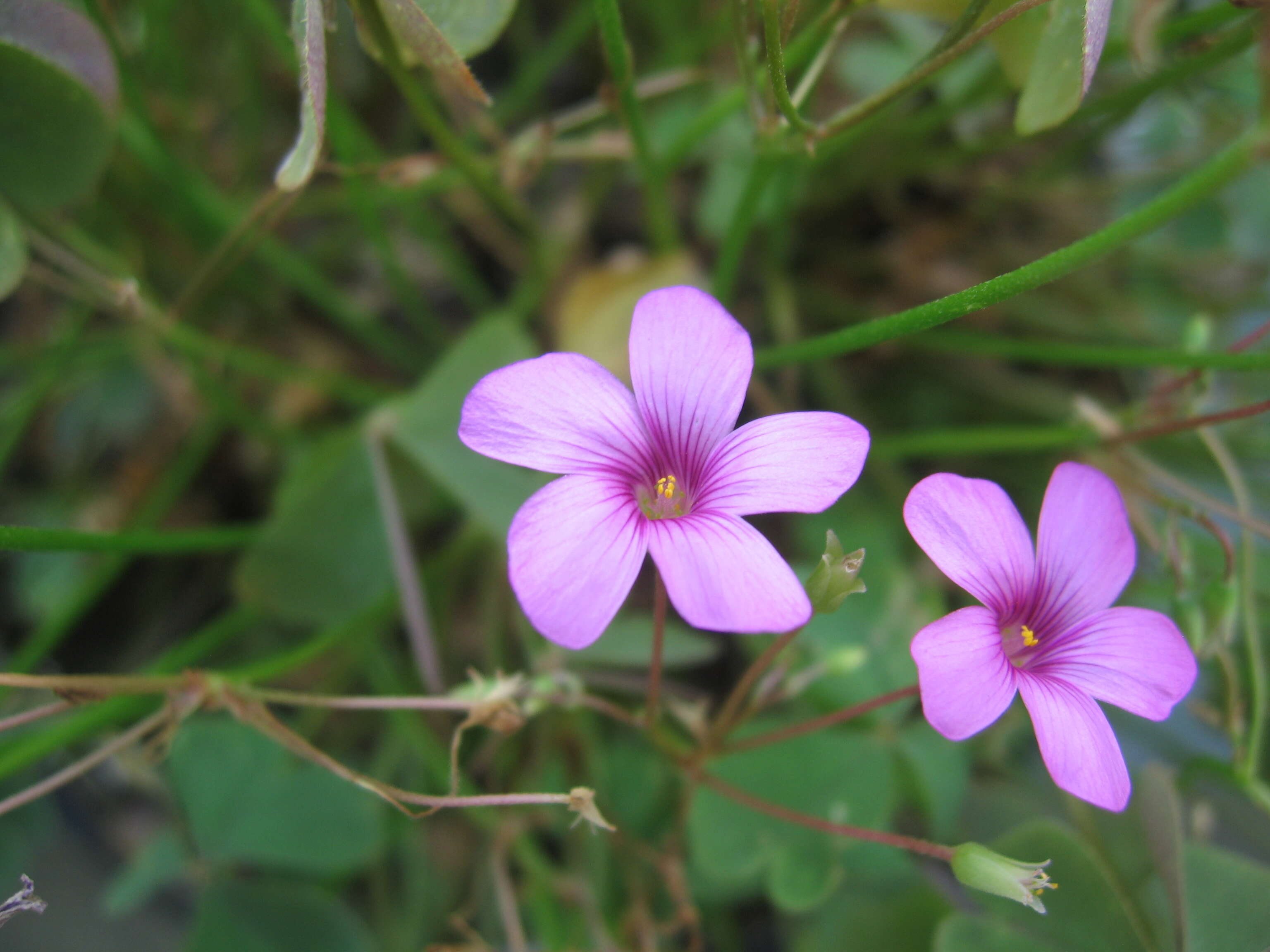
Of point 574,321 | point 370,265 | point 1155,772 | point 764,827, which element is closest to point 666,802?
point 764,827

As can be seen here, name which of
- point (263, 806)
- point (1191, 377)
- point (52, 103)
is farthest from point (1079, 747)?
point (52, 103)

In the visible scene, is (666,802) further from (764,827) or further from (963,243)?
(963,243)

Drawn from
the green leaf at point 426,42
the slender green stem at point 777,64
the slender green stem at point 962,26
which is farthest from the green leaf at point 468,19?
the slender green stem at point 962,26

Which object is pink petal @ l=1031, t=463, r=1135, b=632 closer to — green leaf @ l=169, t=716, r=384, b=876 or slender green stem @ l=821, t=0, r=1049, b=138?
slender green stem @ l=821, t=0, r=1049, b=138

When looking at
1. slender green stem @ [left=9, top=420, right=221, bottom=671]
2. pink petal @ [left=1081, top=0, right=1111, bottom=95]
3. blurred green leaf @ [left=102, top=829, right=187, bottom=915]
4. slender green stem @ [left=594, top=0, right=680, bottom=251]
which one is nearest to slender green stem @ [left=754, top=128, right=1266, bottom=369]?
pink petal @ [left=1081, top=0, right=1111, bottom=95]

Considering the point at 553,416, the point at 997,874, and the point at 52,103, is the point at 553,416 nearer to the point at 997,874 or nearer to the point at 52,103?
the point at 997,874
